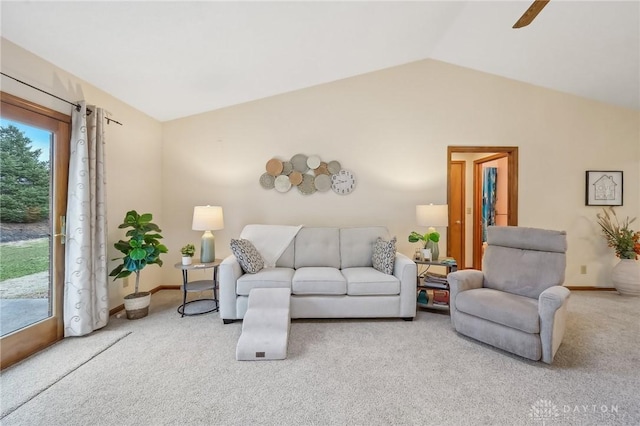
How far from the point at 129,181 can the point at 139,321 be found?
1.60m

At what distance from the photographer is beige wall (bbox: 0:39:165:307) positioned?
214cm

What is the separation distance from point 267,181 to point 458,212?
11.6 ft

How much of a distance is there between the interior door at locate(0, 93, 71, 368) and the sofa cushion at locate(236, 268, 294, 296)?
152cm

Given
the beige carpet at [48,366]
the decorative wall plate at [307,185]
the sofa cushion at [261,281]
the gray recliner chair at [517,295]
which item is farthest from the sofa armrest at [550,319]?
the beige carpet at [48,366]

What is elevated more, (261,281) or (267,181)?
(267,181)

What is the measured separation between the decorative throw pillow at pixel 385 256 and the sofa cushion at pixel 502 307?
73 cm

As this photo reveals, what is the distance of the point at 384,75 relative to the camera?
3.92m

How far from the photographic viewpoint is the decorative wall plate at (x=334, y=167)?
12.8 ft

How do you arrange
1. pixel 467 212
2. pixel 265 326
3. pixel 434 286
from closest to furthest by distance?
pixel 265 326, pixel 434 286, pixel 467 212

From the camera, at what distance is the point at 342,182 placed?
12.8ft

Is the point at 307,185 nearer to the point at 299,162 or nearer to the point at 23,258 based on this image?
the point at 299,162

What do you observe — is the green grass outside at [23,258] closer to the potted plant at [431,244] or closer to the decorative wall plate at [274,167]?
the decorative wall plate at [274,167]

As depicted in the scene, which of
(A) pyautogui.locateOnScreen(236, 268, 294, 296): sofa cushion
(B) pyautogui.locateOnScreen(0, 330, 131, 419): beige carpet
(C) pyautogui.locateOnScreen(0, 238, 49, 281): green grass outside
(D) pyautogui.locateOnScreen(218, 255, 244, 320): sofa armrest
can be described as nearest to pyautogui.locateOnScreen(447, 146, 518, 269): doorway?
(A) pyautogui.locateOnScreen(236, 268, 294, 296): sofa cushion

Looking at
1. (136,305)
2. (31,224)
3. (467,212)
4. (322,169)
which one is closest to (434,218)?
(322,169)
